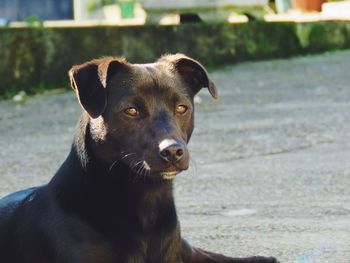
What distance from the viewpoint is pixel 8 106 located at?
9336 millimetres

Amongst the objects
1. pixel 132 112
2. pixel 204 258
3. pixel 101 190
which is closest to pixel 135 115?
pixel 132 112

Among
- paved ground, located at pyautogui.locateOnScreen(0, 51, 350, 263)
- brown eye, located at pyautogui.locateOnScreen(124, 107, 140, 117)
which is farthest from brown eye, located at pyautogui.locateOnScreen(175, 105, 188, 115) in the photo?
paved ground, located at pyautogui.locateOnScreen(0, 51, 350, 263)

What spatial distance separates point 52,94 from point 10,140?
199cm

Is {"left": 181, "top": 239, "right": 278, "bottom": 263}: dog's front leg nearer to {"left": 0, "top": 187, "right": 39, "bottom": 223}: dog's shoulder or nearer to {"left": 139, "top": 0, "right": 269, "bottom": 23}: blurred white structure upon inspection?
{"left": 0, "top": 187, "right": 39, "bottom": 223}: dog's shoulder

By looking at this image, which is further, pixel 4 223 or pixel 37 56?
pixel 37 56

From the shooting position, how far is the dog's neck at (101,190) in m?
4.02

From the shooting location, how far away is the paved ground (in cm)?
508

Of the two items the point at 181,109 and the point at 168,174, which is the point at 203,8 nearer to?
the point at 181,109

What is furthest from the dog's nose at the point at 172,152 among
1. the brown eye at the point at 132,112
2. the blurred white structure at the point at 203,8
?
the blurred white structure at the point at 203,8

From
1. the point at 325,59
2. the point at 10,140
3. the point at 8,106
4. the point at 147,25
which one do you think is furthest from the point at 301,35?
the point at 10,140

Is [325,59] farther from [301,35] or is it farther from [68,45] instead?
[68,45]

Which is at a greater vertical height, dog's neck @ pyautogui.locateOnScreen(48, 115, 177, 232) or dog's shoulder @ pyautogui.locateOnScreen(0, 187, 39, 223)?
dog's neck @ pyautogui.locateOnScreen(48, 115, 177, 232)

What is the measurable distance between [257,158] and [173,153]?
130 inches

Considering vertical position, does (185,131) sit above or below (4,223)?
above
